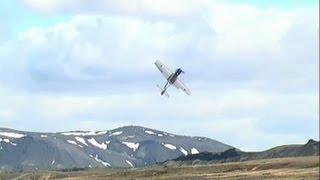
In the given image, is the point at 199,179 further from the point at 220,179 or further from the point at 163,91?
the point at 163,91

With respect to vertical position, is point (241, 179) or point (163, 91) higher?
point (163, 91)

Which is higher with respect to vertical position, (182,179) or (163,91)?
(163,91)

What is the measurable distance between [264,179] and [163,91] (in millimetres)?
44571

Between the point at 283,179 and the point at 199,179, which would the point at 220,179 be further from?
the point at 283,179

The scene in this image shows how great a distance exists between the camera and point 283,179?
156750 mm

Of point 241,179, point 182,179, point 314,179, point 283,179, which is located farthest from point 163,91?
point 314,179

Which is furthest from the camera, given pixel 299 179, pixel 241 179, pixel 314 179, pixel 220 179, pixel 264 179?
pixel 220 179

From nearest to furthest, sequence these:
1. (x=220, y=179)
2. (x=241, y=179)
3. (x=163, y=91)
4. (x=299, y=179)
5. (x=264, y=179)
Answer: (x=299, y=179) → (x=264, y=179) → (x=241, y=179) → (x=220, y=179) → (x=163, y=91)

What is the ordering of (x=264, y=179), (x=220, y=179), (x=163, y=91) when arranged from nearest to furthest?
(x=264, y=179)
(x=220, y=179)
(x=163, y=91)

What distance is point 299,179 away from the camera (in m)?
148

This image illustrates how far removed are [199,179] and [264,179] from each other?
108 feet

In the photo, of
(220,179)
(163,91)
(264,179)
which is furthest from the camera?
(163,91)

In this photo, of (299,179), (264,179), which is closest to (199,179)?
(264,179)

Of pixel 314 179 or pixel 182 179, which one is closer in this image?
pixel 314 179
